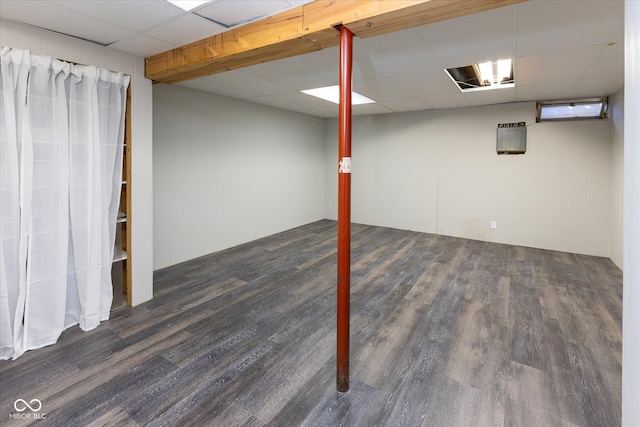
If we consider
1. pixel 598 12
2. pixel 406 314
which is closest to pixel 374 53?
pixel 598 12

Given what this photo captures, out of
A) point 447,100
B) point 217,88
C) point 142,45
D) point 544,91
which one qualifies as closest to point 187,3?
point 142,45

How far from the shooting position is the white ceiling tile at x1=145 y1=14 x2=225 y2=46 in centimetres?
231

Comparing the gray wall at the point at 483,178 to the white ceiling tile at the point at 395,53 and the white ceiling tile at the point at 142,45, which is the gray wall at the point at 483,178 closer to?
the white ceiling tile at the point at 395,53

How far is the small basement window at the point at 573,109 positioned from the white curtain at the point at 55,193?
19.0 ft

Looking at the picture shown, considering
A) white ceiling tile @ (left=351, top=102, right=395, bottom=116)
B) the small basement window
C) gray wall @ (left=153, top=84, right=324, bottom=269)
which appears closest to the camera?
gray wall @ (left=153, top=84, right=324, bottom=269)

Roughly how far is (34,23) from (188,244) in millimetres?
2953

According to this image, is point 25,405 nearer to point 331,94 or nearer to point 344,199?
point 344,199

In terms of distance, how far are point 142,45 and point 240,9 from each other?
1161 mm

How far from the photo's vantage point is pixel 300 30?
6.91 ft

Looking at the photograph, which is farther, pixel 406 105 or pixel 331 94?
pixel 406 105

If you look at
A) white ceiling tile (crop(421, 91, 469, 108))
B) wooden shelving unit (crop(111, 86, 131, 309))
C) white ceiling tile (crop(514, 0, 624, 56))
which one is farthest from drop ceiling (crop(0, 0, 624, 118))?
wooden shelving unit (crop(111, 86, 131, 309))

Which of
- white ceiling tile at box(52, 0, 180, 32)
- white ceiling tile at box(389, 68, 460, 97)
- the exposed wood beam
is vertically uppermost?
white ceiling tile at box(389, 68, 460, 97)

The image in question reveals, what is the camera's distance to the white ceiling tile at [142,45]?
2.62 metres

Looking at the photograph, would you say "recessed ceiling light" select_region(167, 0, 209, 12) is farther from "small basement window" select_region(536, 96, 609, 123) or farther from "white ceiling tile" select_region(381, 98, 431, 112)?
"small basement window" select_region(536, 96, 609, 123)
